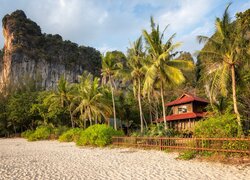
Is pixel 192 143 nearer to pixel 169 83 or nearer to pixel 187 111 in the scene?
pixel 169 83

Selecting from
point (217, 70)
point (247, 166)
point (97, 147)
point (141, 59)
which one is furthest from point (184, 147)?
point (141, 59)

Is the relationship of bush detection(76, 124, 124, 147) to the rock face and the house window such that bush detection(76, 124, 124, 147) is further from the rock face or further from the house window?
the rock face

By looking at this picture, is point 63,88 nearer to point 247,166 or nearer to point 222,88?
point 222,88

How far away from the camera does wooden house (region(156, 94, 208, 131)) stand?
2588 cm

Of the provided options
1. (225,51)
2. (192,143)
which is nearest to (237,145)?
(192,143)

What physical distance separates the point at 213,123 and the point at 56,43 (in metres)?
75.3

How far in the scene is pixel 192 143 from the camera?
40.9 ft

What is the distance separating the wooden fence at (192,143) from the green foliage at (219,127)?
0.37 meters

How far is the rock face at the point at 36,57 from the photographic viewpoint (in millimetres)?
71500

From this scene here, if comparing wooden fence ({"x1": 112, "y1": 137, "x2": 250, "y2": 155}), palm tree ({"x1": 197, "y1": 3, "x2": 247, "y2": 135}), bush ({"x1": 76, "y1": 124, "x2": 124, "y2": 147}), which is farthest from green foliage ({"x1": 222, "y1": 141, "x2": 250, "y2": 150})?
bush ({"x1": 76, "y1": 124, "x2": 124, "y2": 147})

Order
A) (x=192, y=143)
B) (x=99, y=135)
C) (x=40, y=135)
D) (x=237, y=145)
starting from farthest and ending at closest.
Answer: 1. (x=40, y=135)
2. (x=99, y=135)
3. (x=192, y=143)
4. (x=237, y=145)

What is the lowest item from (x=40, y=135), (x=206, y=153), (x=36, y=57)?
(x=40, y=135)

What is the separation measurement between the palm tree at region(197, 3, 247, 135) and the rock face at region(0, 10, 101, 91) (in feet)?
203

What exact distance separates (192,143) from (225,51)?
5511 mm
